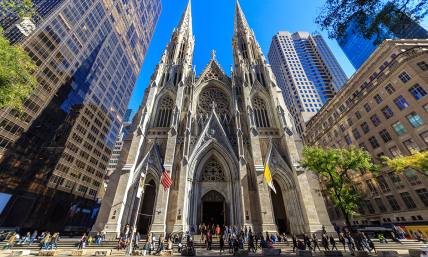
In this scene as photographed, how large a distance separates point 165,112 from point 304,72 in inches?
2691

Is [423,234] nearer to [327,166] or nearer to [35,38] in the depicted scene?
[327,166]

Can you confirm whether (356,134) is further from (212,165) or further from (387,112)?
(212,165)

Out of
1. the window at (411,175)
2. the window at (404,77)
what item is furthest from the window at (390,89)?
the window at (411,175)

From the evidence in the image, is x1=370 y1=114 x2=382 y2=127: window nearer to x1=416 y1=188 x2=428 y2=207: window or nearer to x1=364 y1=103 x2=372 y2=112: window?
x1=364 y1=103 x2=372 y2=112: window

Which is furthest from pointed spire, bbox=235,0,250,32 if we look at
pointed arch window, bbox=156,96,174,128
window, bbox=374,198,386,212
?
window, bbox=374,198,386,212

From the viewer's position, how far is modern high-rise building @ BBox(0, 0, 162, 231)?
27.0 metres

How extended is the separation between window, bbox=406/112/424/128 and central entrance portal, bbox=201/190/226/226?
87.3 ft

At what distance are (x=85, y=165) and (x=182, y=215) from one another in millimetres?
36069

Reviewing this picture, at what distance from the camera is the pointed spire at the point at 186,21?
38394 mm

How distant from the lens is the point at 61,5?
35.3 m

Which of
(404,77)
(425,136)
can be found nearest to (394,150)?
(425,136)

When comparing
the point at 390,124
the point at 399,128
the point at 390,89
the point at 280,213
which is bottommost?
the point at 280,213

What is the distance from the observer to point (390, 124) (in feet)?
83.3

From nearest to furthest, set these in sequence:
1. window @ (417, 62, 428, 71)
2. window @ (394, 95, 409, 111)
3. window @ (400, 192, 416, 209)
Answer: window @ (400, 192, 416, 209) → window @ (417, 62, 428, 71) → window @ (394, 95, 409, 111)
